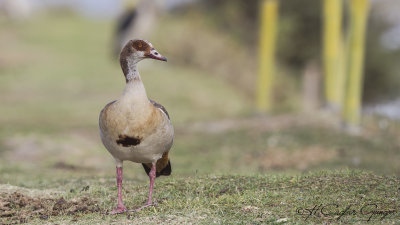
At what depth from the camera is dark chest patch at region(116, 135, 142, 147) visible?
683 cm

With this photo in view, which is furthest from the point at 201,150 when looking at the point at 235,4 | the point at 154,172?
the point at 235,4

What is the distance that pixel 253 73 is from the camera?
34406mm

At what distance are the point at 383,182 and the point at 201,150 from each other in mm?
8308

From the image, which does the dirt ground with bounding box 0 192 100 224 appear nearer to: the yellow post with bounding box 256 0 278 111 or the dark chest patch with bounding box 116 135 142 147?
the dark chest patch with bounding box 116 135 142 147

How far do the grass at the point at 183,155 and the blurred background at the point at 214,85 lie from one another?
70 mm

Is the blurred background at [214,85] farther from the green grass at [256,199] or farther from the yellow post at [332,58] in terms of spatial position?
the green grass at [256,199]

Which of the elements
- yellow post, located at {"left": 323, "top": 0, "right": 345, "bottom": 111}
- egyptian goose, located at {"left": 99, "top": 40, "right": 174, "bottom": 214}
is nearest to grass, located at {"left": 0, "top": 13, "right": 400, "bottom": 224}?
egyptian goose, located at {"left": 99, "top": 40, "right": 174, "bottom": 214}

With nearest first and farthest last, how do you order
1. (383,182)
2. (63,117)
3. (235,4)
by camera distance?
(383,182), (63,117), (235,4)

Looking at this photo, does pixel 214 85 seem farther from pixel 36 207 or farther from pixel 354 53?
pixel 36 207

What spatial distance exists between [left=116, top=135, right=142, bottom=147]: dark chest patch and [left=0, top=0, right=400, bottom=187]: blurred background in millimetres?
2811

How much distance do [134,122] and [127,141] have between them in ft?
0.75

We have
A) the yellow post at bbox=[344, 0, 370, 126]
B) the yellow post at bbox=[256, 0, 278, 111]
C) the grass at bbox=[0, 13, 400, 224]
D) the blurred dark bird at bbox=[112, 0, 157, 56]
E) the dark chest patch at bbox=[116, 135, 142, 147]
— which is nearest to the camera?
the dark chest patch at bbox=[116, 135, 142, 147]

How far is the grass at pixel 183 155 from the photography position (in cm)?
718

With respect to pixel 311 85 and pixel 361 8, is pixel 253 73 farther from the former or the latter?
pixel 361 8
